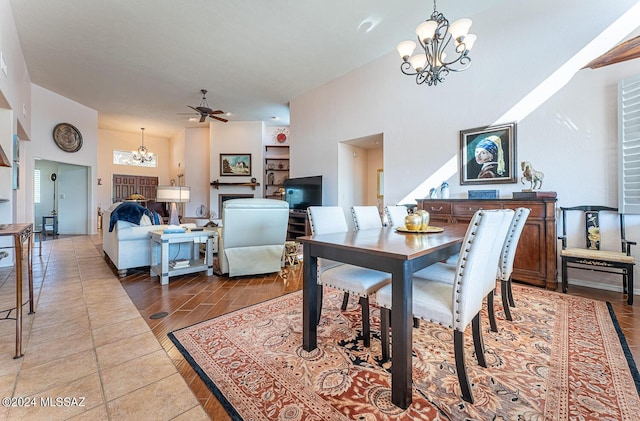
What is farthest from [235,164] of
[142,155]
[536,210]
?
[536,210]

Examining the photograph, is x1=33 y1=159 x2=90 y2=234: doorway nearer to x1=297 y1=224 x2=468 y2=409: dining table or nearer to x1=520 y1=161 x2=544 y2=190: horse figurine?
x1=297 y1=224 x2=468 y2=409: dining table

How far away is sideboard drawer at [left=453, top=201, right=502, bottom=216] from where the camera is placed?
2996mm

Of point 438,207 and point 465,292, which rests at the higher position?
point 438,207

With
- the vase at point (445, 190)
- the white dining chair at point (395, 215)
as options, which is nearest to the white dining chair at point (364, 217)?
the white dining chair at point (395, 215)

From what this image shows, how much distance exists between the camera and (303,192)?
5.96 meters

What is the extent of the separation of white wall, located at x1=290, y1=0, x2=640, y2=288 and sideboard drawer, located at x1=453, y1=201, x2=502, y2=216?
53 centimetres

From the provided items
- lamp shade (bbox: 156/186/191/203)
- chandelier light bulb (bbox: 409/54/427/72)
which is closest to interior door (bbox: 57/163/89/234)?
lamp shade (bbox: 156/186/191/203)

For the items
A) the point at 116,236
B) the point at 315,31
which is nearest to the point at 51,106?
the point at 116,236

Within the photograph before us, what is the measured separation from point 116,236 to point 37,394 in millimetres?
2450

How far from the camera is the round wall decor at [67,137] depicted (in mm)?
6078

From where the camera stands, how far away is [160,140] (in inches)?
392

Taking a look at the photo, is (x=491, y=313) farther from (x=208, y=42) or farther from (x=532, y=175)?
(x=208, y=42)

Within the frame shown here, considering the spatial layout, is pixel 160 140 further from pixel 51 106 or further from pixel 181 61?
pixel 181 61

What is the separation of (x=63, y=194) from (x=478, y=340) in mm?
9972
